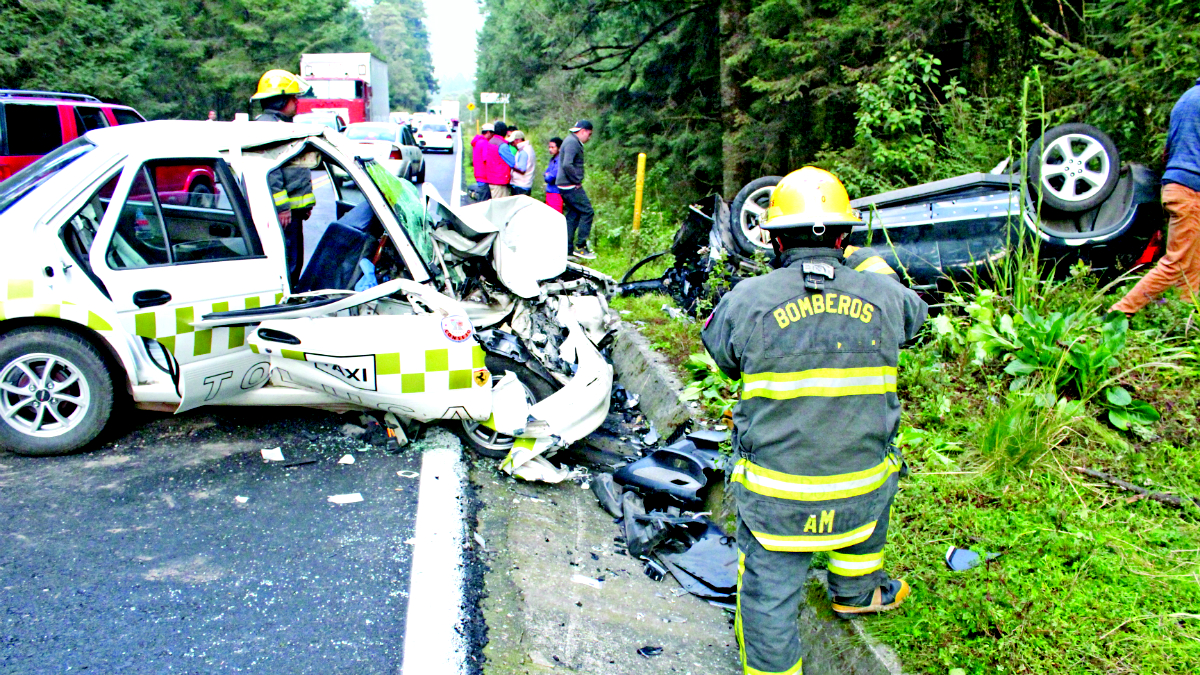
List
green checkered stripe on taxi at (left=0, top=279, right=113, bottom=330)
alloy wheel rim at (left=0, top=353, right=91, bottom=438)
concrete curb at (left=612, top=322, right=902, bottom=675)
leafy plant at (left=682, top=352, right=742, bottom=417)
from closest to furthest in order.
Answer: concrete curb at (left=612, top=322, right=902, bottom=675)
green checkered stripe on taxi at (left=0, top=279, right=113, bottom=330)
alloy wheel rim at (left=0, top=353, right=91, bottom=438)
leafy plant at (left=682, top=352, right=742, bottom=417)

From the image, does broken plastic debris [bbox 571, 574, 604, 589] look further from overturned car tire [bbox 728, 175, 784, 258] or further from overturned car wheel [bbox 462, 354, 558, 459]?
overturned car tire [bbox 728, 175, 784, 258]

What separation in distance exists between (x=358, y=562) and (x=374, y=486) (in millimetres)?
761

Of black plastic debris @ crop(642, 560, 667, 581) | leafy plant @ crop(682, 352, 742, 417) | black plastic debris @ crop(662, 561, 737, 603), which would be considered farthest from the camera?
leafy plant @ crop(682, 352, 742, 417)

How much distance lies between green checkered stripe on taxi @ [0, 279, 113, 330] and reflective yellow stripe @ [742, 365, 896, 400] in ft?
10.7

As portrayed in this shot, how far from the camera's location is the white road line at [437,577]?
2871 millimetres

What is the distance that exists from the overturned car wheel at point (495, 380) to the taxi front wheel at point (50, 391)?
183cm

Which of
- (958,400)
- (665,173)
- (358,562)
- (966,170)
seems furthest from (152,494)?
(665,173)

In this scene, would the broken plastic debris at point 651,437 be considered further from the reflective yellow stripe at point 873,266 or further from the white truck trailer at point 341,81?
the white truck trailer at point 341,81

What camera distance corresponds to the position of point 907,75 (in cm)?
838

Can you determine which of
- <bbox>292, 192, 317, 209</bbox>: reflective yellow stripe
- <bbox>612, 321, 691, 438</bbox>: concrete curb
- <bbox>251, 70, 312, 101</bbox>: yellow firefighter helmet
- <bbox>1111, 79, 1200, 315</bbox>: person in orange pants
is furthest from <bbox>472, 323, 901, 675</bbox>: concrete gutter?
<bbox>251, 70, 312, 101</bbox>: yellow firefighter helmet

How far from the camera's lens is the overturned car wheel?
4.69 m

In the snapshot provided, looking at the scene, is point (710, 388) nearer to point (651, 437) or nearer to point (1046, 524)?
point (651, 437)

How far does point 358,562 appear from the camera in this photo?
348 centimetres

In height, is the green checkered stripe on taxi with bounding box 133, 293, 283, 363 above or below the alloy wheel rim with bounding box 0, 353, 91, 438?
above
